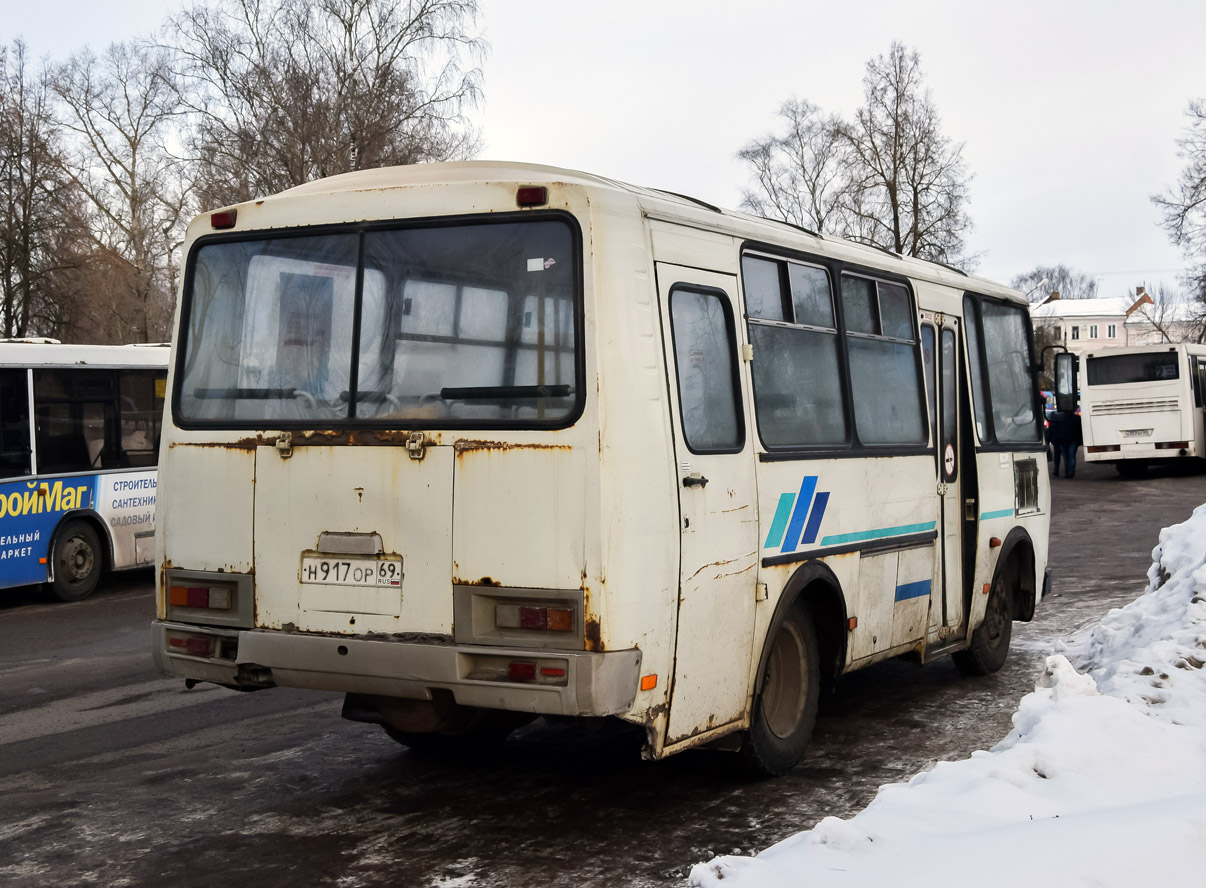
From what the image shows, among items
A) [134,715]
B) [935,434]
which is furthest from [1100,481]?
[134,715]

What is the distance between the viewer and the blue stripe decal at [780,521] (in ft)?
20.9

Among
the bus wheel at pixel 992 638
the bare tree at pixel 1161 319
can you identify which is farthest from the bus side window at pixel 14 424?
the bare tree at pixel 1161 319

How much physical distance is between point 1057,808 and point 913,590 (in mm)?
3637

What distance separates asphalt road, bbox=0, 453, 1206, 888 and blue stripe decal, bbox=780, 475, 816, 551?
1.10 meters

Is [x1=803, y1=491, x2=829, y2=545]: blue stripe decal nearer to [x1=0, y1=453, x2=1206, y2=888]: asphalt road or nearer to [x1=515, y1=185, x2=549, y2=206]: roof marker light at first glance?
Result: [x1=0, y1=453, x2=1206, y2=888]: asphalt road

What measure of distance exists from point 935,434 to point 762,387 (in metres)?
2.29

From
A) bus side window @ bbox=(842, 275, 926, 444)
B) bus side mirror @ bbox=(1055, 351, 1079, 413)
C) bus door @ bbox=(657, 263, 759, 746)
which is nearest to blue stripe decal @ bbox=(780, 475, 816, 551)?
bus door @ bbox=(657, 263, 759, 746)

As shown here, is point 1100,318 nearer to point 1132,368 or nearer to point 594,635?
point 1132,368

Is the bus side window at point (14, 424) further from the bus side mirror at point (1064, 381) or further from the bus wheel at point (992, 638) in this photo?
the bus side mirror at point (1064, 381)

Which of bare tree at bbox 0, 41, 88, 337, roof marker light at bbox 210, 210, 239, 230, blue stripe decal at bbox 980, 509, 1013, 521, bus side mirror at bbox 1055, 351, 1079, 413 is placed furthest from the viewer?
bare tree at bbox 0, 41, 88, 337

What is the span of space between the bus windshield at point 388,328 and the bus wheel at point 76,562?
29.6 ft

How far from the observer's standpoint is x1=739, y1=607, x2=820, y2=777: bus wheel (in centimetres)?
645

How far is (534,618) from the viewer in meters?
5.33

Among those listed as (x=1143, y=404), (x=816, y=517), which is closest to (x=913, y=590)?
(x=816, y=517)
